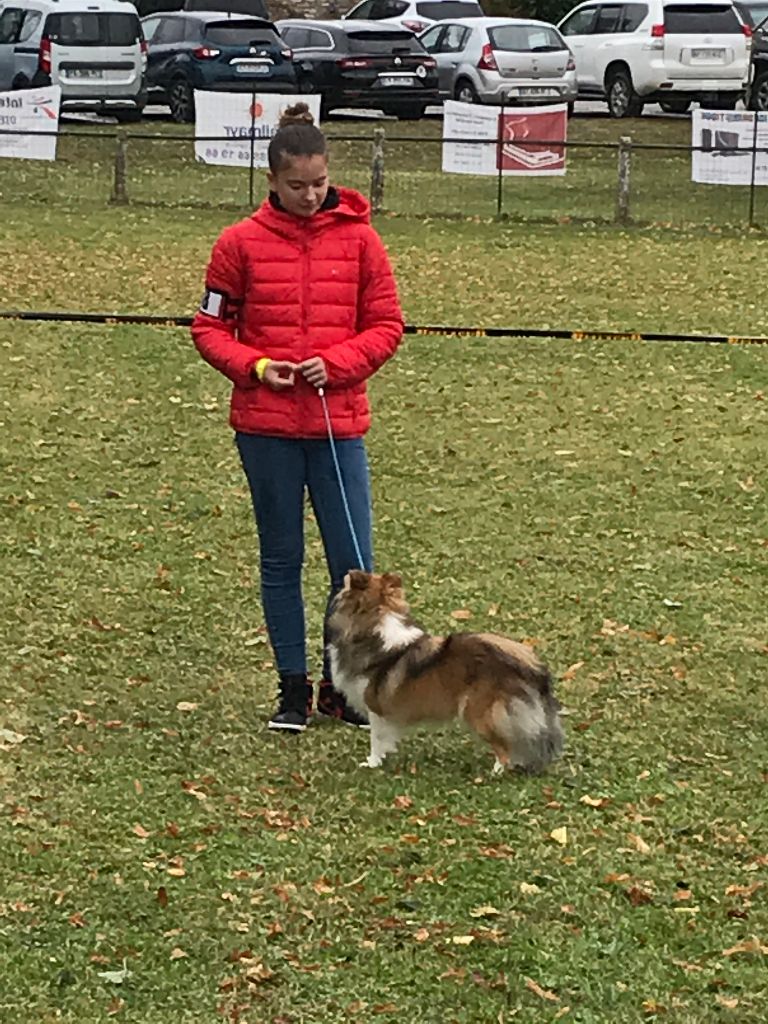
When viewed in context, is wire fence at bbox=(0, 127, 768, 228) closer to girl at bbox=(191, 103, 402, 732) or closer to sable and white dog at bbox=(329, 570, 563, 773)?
girl at bbox=(191, 103, 402, 732)

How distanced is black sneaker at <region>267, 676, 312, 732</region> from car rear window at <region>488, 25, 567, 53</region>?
26.1 metres

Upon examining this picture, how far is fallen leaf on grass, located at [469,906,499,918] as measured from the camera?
5539 mm

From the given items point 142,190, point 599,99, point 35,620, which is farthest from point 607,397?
point 599,99

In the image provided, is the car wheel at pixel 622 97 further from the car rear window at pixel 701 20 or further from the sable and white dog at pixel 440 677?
the sable and white dog at pixel 440 677

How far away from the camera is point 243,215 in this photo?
23.9m

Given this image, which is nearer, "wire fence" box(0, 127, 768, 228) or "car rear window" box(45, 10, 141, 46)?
"wire fence" box(0, 127, 768, 228)

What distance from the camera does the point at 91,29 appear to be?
3083 cm

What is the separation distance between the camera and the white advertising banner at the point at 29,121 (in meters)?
25.4

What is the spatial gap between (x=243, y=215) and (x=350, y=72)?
9.68 metres

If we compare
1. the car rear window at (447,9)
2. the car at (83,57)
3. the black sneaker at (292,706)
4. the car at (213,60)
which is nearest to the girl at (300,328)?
the black sneaker at (292,706)

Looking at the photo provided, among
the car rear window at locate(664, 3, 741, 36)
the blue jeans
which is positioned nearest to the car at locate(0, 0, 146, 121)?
the car rear window at locate(664, 3, 741, 36)

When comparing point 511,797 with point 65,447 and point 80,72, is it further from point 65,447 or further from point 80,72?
point 80,72

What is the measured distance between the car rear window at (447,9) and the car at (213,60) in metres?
7.10

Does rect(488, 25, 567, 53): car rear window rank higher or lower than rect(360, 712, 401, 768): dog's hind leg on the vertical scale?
higher
